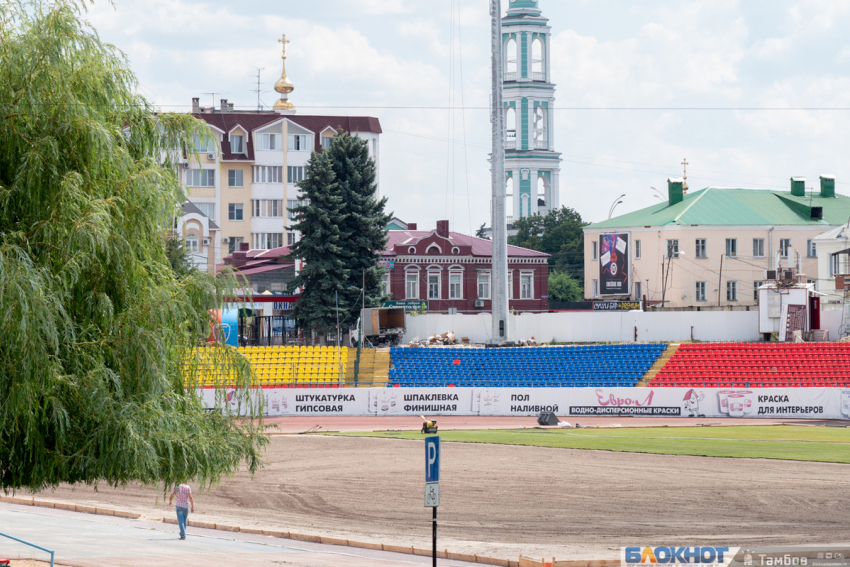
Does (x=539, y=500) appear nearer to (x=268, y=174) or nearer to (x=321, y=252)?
(x=321, y=252)

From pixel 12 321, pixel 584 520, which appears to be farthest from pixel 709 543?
pixel 12 321

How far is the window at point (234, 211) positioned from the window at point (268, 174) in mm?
3453

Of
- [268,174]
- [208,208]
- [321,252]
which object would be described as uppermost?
[268,174]

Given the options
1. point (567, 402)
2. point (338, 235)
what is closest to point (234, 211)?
point (338, 235)

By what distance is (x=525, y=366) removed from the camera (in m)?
60.1

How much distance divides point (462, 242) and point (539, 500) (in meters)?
60.6

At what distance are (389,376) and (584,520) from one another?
3785 cm

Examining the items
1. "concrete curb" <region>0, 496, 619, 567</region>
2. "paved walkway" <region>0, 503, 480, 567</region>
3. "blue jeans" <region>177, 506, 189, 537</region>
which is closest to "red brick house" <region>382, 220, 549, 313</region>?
"concrete curb" <region>0, 496, 619, 567</region>

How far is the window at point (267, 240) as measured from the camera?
4198 inches

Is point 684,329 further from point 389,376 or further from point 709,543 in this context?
point 709,543

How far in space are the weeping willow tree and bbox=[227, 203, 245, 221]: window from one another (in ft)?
301

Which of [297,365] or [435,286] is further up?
[435,286]

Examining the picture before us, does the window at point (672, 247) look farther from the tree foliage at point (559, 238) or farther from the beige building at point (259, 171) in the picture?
the beige building at point (259, 171)

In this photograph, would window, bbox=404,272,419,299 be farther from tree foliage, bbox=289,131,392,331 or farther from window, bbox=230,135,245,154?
window, bbox=230,135,245,154
